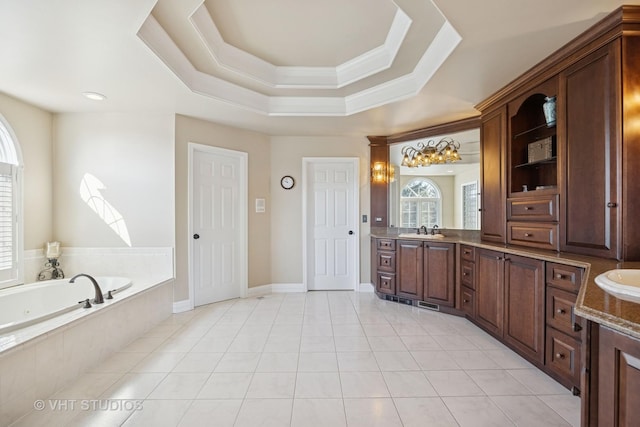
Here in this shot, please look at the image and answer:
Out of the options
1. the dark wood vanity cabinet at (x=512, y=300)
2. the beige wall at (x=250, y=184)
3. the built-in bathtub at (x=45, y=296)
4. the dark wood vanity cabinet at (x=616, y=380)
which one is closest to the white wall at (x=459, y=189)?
the dark wood vanity cabinet at (x=512, y=300)

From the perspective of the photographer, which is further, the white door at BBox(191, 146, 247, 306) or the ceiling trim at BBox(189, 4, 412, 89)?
the white door at BBox(191, 146, 247, 306)

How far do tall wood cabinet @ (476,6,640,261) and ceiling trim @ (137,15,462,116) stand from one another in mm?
795

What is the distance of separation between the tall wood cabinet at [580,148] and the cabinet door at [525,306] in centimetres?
26

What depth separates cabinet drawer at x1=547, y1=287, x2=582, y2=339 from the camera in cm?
184

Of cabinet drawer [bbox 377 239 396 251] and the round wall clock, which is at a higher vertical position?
the round wall clock

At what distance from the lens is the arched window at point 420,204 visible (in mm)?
3885

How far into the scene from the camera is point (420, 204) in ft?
13.2

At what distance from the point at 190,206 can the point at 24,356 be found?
2.08 m

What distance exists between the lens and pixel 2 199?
2.85 meters

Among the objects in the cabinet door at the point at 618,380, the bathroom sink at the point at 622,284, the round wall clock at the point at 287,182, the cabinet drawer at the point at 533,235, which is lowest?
the cabinet door at the point at 618,380

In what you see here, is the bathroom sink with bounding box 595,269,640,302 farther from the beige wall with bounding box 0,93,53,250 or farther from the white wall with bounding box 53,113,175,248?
the beige wall with bounding box 0,93,53,250

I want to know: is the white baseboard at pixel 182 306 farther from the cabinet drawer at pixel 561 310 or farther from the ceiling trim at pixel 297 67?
the cabinet drawer at pixel 561 310

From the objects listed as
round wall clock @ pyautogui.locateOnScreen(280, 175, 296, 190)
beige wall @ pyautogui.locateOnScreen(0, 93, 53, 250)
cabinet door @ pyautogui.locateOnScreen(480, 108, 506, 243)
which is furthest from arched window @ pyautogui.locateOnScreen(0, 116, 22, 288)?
cabinet door @ pyautogui.locateOnScreen(480, 108, 506, 243)

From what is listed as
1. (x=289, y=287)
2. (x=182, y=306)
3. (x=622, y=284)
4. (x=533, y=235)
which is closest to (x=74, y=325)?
(x=182, y=306)
